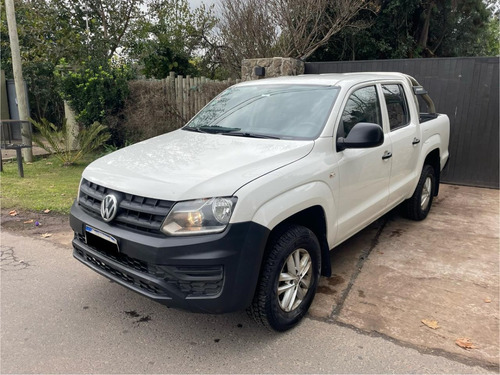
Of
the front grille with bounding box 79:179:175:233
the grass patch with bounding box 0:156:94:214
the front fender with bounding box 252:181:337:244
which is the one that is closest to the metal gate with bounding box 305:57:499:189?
the front fender with bounding box 252:181:337:244

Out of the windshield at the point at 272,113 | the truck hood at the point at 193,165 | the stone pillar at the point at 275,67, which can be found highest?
the stone pillar at the point at 275,67

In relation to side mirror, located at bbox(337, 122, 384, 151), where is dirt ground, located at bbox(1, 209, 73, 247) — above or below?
below

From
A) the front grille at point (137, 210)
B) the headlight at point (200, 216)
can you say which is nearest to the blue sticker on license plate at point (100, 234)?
the front grille at point (137, 210)

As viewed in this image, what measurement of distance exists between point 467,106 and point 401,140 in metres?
3.68

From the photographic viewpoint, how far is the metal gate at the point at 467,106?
688 cm

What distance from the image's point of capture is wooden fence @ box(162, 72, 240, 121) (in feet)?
28.6

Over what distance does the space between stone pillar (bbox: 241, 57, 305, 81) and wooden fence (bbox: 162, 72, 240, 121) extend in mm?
706

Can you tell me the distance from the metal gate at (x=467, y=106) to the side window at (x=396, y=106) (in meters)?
3.07

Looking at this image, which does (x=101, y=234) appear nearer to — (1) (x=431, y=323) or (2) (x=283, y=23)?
(1) (x=431, y=323)

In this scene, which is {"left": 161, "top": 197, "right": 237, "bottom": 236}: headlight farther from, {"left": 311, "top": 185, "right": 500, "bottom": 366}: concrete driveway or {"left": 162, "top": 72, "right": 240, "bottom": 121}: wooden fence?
{"left": 162, "top": 72, "right": 240, "bottom": 121}: wooden fence

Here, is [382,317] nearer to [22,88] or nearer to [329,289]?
[329,289]

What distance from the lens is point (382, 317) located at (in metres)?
3.14

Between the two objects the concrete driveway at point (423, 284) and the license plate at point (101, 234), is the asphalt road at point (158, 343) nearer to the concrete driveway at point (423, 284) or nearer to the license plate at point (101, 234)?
the concrete driveway at point (423, 284)

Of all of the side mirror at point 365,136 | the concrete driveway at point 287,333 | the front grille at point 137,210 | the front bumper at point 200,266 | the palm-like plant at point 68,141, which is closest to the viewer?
the front bumper at point 200,266
